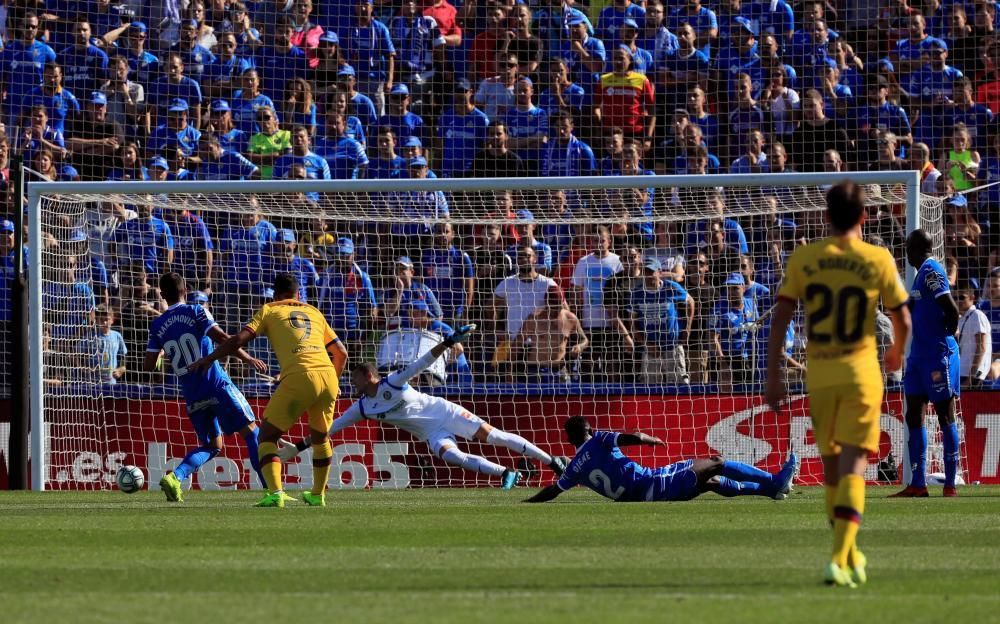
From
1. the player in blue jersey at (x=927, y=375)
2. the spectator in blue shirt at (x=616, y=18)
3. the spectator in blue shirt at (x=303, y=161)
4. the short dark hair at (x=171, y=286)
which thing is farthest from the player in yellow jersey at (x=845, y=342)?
the spectator in blue shirt at (x=616, y=18)

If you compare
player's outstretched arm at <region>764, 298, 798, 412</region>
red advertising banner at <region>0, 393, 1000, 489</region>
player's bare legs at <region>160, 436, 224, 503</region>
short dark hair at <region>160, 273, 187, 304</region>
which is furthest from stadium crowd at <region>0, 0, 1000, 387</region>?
player's outstretched arm at <region>764, 298, 798, 412</region>

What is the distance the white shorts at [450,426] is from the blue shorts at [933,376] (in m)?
4.79

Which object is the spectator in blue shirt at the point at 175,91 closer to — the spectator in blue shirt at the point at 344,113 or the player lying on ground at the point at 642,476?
the spectator in blue shirt at the point at 344,113

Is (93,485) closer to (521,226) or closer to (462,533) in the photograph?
(521,226)

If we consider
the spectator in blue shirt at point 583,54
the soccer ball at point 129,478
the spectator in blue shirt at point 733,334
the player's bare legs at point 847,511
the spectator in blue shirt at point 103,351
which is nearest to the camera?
the player's bare legs at point 847,511

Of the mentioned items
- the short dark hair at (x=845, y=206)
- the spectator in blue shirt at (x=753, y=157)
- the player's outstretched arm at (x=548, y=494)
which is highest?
the spectator in blue shirt at (x=753, y=157)

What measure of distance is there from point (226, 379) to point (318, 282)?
3.89 meters

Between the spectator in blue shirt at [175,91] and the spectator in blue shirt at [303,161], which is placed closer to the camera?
the spectator in blue shirt at [303,161]

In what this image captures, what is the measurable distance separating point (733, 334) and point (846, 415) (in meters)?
10.6

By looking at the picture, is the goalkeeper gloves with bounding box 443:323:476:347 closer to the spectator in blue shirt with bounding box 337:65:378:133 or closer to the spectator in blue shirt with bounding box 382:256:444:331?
the spectator in blue shirt with bounding box 382:256:444:331

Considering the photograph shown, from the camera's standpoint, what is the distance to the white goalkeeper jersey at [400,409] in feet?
54.2

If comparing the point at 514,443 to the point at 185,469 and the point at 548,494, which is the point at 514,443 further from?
the point at 185,469

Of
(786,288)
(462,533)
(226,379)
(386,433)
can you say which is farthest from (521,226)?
(786,288)

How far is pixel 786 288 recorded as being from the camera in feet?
25.5
